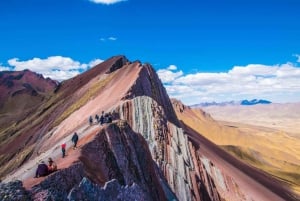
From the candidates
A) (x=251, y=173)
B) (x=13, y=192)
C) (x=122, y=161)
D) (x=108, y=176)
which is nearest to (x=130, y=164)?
(x=122, y=161)

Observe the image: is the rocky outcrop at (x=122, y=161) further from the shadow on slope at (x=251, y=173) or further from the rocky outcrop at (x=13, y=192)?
the shadow on slope at (x=251, y=173)

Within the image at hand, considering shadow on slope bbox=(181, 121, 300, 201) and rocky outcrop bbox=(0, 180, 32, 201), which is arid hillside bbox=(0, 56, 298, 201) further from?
shadow on slope bbox=(181, 121, 300, 201)

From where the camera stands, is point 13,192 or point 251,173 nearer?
point 13,192

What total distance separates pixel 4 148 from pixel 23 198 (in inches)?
3533

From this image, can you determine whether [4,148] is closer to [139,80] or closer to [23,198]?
[139,80]

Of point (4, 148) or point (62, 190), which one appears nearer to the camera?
point (62, 190)

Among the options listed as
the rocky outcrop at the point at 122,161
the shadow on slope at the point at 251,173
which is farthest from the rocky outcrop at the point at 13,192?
the shadow on slope at the point at 251,173

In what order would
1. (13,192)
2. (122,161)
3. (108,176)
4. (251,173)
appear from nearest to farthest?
(13,192)
(108,176)
(122,161)
(251,173)

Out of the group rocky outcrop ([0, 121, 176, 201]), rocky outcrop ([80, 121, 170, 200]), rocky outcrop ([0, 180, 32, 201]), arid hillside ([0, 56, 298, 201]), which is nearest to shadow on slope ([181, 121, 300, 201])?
arid hillside ([0, 56, 298, 201])

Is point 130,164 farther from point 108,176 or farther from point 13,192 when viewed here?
point 13,192

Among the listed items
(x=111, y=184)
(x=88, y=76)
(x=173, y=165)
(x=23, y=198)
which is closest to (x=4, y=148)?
(x=88, y=76)

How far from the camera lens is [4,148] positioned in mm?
104812

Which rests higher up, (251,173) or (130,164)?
(130,164)

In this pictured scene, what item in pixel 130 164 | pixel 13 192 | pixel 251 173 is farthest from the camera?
pixel 251 173
